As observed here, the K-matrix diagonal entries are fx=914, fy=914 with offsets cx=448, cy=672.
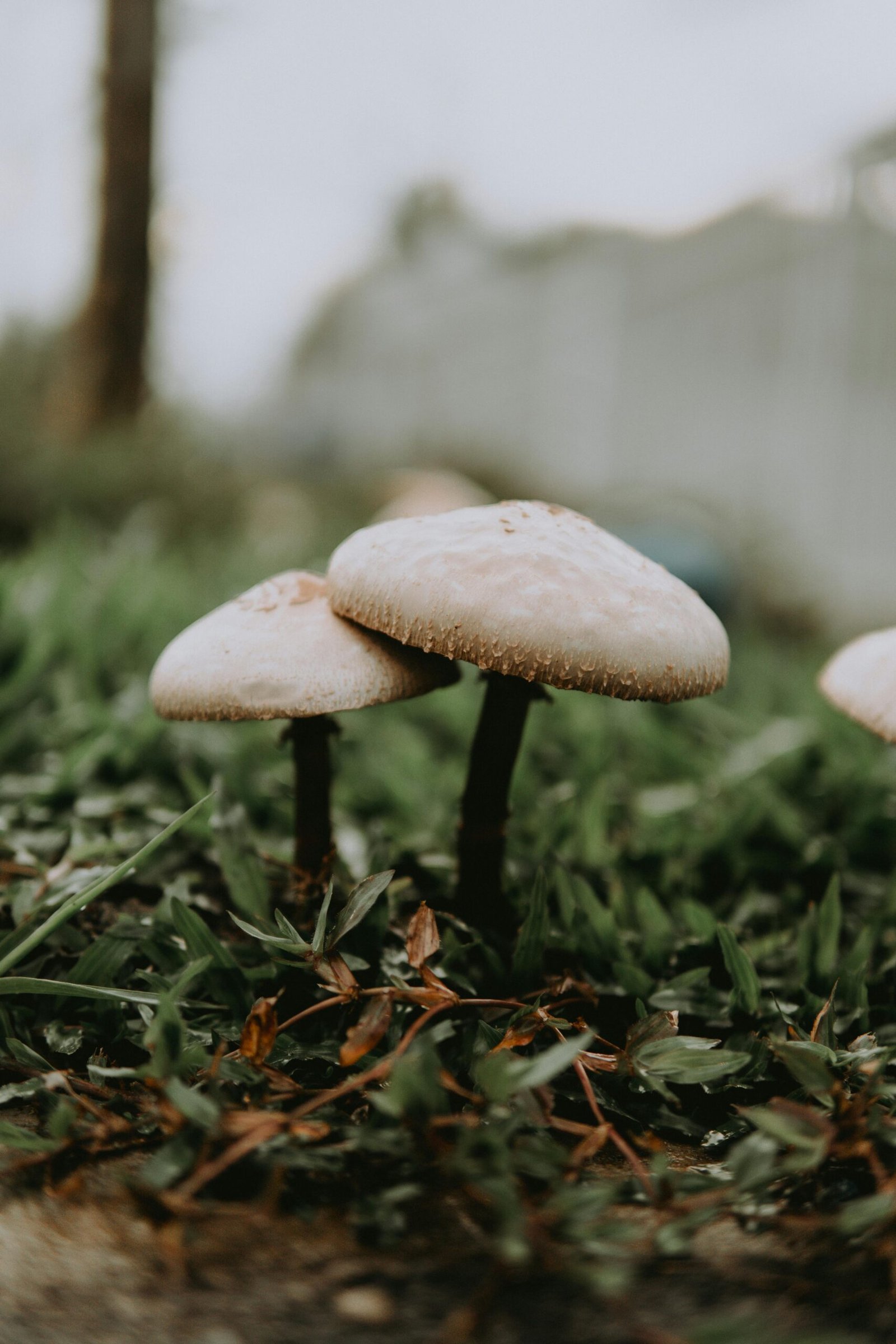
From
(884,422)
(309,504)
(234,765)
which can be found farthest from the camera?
(309,504)

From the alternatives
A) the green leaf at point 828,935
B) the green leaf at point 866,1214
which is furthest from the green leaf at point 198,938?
the green leaf at point 828,935

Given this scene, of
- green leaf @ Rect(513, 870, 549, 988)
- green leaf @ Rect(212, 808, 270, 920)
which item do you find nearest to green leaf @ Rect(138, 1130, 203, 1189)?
green leaf @ Rect(212, 808, 270, 920)

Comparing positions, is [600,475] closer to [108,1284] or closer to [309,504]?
[309,504]

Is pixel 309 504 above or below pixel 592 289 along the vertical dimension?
below

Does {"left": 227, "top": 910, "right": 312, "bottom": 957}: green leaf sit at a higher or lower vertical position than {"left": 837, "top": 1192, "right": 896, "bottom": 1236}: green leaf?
higher

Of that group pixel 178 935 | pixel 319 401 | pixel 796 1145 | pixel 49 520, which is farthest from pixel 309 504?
pixel 319 401

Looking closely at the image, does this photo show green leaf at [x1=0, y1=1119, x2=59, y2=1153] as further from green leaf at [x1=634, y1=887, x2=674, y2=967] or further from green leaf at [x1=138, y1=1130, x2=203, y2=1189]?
green leaf at [x1=634, y1=887, x2=674, y2=967]
